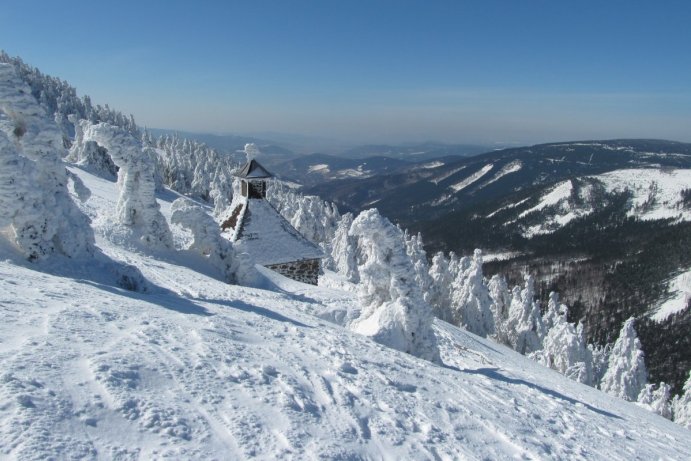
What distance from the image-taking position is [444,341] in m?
16.3

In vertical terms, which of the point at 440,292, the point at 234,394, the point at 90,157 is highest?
the point at 90,157

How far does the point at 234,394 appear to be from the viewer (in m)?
6.00

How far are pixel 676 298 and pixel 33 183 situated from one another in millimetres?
127317

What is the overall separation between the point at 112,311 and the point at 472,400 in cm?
718

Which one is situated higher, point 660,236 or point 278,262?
point 278,262

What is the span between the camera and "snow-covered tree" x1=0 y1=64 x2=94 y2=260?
11.0 m

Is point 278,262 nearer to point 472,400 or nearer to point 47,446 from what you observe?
point 472,400

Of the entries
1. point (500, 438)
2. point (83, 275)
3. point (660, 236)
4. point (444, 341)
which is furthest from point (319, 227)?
point (660, 236)

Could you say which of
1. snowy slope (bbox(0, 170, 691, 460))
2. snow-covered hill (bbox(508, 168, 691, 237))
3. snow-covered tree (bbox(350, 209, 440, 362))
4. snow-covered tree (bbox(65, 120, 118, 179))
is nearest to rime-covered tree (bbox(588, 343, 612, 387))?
snowy slope (bbox(0, 170, 691, 460))

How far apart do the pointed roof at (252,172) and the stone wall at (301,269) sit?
16.9 feet

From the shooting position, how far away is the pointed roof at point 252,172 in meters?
24.0

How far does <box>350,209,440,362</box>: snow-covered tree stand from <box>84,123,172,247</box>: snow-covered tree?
9443 millimetres

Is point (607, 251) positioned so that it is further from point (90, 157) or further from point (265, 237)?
point (90, 157)

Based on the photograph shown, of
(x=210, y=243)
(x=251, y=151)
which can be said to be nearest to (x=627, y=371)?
(x=251, y=151)
